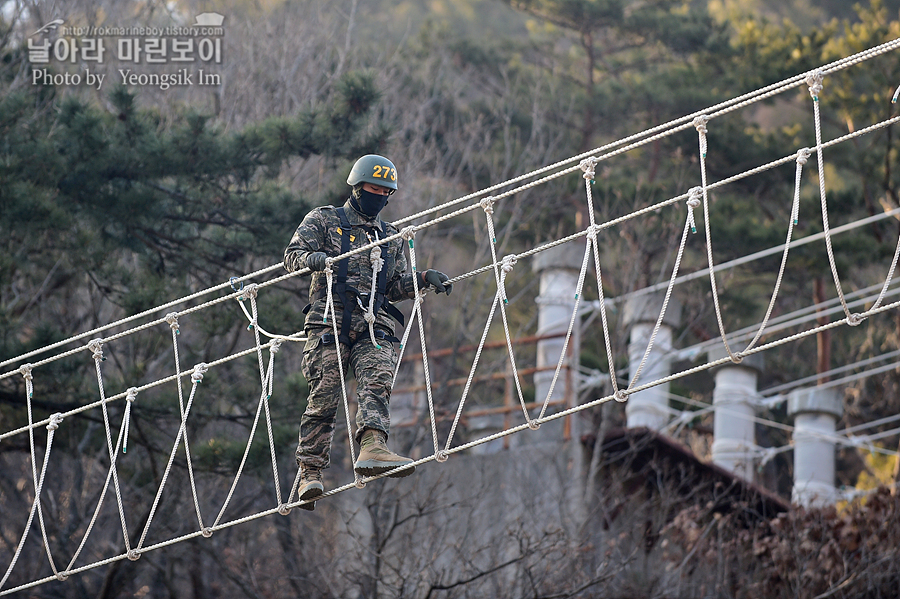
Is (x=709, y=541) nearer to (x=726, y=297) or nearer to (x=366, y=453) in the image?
(x=726, y=297)

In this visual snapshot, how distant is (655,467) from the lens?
1156cm

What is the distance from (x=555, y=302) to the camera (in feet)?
43.1

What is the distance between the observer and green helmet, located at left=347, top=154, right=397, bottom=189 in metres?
5.23

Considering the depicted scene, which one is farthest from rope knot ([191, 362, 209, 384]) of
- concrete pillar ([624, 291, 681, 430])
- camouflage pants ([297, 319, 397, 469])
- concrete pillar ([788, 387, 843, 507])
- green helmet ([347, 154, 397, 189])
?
concrete pillar ([788, 387, 843, 507])

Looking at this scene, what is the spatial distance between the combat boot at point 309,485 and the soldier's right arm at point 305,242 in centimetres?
92

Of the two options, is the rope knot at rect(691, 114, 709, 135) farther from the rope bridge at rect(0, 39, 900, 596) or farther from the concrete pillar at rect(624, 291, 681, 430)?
the concrete pillar at rect(624, 291, 681, 430)

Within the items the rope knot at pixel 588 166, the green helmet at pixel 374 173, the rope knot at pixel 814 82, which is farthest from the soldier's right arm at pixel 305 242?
the rope knot at pixel 814 82

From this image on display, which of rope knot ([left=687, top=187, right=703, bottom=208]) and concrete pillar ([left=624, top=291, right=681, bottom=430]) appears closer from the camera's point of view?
rope knot ([left=687, top=187, right=703, bottom=208])

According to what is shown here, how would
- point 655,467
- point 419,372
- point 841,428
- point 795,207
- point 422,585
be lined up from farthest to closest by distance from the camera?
point 841,428
point 419,372
point 655,467
point 422,585
point 795,207

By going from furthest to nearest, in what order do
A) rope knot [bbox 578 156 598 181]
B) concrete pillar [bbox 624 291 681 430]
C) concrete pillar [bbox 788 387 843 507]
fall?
concrete pillar [bbox 788 387 843 507] < concrete pillar [bbox 624 291 681 430] < rope knot [bbox 578 156 598 181]

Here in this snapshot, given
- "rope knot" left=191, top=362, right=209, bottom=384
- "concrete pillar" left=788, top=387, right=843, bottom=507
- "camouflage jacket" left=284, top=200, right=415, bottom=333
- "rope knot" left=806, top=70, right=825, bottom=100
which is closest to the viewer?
"rope knot" left=806, top=70, right=825, bottom=100

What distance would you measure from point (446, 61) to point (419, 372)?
16.5ft

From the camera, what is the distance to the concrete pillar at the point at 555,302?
12758 mm

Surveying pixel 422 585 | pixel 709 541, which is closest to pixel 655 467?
pixel 709 541
